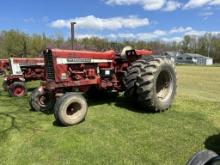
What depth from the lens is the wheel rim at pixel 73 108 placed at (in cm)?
686

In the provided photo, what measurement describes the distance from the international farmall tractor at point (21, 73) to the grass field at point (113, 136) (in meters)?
3.30

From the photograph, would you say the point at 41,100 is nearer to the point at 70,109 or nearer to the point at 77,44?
the point at 70,109

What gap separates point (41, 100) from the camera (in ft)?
27.0

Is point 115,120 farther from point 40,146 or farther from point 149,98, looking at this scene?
point 40,146

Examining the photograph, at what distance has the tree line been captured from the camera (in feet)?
161

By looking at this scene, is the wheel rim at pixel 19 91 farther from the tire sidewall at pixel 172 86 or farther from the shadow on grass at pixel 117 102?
the tire sidewall at pixel 172 86

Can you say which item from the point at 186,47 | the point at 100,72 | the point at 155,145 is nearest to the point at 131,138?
the point at 155,145

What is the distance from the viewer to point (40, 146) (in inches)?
215

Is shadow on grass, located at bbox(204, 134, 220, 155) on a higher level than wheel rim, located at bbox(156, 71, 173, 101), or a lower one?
lower

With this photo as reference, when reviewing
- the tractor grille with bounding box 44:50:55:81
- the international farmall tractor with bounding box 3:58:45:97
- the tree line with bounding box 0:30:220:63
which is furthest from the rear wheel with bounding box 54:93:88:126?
the tree line with bounding box 0:30:220:63

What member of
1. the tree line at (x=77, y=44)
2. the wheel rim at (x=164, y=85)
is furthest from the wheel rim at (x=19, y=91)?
the tree line at (x=77, y=44)

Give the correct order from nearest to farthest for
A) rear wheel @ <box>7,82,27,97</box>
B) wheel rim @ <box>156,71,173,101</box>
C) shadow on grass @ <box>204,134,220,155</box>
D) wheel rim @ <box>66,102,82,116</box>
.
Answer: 1. shadow on grass @ <box>204,134,220,155</box>
2. wheel rim @ <box>66,102,82,116</box>
3. wheel rim @ <box>156,71,173,101</box>
4. rear wheel @ <box>7,82,27,97</box>

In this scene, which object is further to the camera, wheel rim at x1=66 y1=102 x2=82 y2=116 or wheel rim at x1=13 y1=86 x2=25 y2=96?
wheel rim at x1=13 y1=86 x2=25 y2=96

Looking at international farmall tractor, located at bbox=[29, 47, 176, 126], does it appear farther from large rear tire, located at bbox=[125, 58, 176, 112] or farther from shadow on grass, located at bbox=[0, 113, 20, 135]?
shadow on grass, located at bbox=[0, 113, 20, 135]
